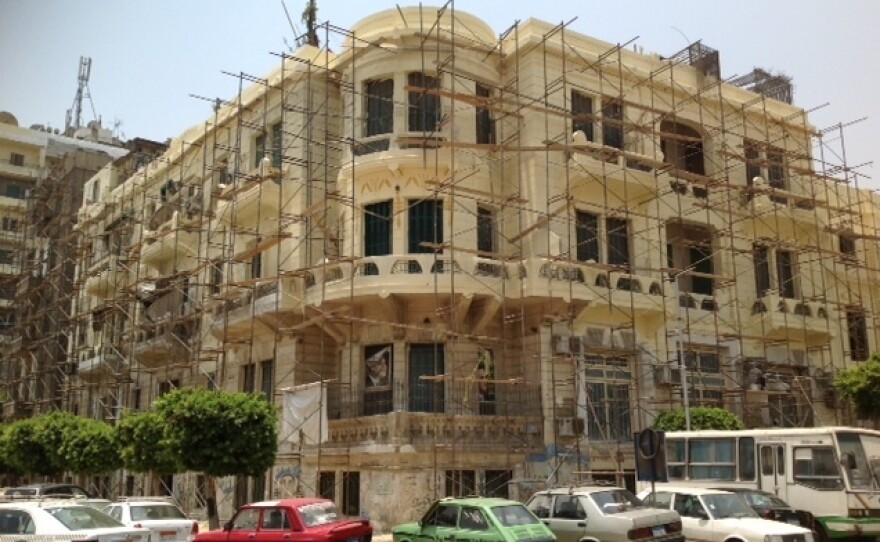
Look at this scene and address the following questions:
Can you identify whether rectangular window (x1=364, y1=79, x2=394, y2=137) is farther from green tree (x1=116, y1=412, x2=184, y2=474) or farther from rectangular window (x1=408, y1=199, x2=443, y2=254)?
green tree (x1=116, y1=412, x2=184, y2=474)

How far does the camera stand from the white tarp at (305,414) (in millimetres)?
22750

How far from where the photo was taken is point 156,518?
17.3 metres

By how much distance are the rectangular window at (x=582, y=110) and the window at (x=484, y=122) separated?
260cm

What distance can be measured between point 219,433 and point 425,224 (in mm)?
8603

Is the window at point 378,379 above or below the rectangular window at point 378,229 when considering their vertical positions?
below

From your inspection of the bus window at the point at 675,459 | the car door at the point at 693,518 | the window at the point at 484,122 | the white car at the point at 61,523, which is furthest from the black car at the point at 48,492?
the car door at the point at 693,518

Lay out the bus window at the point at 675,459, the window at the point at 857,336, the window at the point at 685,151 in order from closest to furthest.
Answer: the bus window at the point at 675,459 < the window at the point at 685,151 < the window at the point at 857,336

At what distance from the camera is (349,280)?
23.4 metres

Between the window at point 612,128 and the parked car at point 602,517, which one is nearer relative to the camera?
the parked car at point 602,517

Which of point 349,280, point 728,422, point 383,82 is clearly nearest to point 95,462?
point 349,280

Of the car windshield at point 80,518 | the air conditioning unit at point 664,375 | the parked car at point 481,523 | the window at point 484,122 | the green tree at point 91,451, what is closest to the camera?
the car windshield at point 80,518

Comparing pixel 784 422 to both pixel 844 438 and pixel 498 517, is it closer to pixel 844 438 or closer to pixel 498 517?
pixel 844 438

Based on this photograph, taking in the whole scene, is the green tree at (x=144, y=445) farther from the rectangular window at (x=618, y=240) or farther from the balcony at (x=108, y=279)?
the rectangular window at (x=618, y=240)

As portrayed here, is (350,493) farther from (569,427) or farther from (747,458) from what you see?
(747,458)
